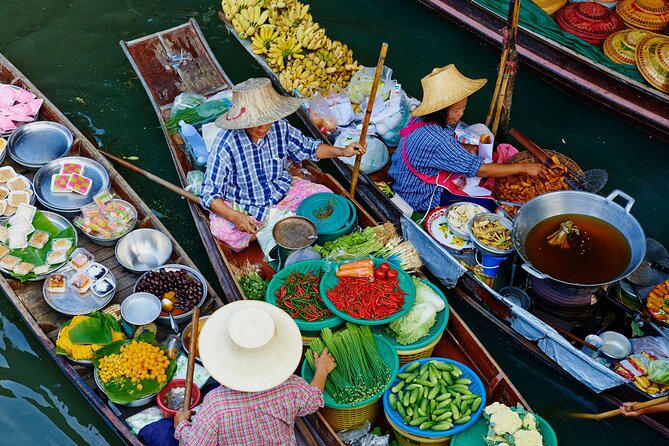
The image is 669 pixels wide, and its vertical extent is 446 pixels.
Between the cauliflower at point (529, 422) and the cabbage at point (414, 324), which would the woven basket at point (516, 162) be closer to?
the cabbage at point (414, 324)

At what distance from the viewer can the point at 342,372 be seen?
4.24m

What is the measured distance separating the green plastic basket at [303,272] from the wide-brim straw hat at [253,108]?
1103 mm

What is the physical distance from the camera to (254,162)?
5234 mm

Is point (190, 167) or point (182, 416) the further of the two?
point (190, 167)

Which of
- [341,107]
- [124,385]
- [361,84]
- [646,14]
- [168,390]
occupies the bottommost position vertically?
[168,390]

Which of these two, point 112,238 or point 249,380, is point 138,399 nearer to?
point 249,380

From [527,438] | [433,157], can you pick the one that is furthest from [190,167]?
[527,438]

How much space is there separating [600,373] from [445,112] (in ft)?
7.56

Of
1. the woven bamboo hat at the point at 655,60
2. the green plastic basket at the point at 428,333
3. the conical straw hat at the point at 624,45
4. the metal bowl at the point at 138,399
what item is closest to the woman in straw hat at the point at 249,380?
the metal bowl at the point at 138,399

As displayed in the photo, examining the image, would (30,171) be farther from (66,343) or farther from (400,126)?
(400,126)

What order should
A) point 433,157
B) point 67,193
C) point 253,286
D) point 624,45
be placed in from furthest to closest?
point 624,45 < point 67,193 < point 433,157 < point 253,286

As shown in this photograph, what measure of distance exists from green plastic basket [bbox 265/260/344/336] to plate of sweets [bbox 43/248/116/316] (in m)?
1.36

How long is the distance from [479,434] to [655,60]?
491cm

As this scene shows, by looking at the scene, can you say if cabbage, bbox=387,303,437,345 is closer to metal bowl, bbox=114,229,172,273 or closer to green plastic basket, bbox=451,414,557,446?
green plastic basket, bbox=451,414,557,446
